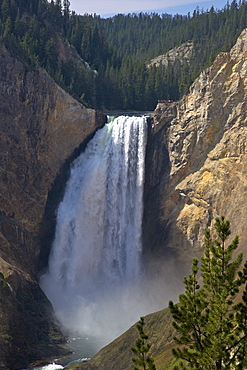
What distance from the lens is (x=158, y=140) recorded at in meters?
Result: 61.0

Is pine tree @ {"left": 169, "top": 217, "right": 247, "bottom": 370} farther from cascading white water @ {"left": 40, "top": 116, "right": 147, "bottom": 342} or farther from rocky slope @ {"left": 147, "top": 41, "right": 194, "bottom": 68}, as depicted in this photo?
rocky slope @ {"left": 147, "top": 41, "right": 194, "bottom": 68}

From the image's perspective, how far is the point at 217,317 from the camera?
20.2 meters

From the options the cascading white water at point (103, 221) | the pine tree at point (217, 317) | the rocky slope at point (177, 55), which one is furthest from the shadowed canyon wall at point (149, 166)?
the rocky slope at point (177, 55)

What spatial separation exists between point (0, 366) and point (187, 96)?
32316 millimetres

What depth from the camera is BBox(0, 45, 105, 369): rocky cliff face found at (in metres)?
55.5

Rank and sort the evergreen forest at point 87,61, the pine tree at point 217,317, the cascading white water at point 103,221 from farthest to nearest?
1. the evergreen forest at point 87,61
2. the cascading white water at point 103,221
3. the pine tree at point 217,317

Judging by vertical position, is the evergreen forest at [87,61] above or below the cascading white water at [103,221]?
above

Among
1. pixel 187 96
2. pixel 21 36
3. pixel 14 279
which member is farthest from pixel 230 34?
pixel 14 279

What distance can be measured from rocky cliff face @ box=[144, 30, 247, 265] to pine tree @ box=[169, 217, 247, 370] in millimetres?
28754

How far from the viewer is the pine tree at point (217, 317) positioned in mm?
19797

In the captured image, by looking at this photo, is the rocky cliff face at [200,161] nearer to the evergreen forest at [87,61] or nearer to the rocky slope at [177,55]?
the evergreen forest at [87,61]

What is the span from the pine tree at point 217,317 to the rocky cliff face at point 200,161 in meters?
28.8

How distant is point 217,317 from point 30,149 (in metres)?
42.8

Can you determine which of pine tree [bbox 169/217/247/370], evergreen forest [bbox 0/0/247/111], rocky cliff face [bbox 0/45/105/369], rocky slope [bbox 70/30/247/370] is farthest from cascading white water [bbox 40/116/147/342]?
pine tree [bbox 169/217/247/370]
